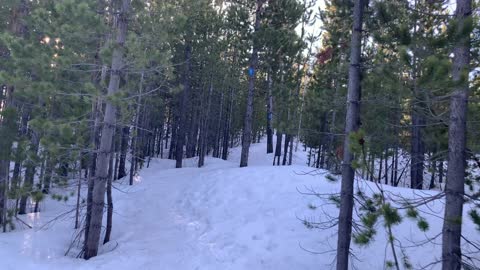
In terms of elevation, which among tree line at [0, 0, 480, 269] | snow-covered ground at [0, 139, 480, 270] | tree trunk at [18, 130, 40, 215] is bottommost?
snow-covered ground at [0, 139, 480, 270]

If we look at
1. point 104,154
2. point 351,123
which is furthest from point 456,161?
point 104,154

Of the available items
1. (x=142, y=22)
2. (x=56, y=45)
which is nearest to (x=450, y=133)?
(x=142, y=22)

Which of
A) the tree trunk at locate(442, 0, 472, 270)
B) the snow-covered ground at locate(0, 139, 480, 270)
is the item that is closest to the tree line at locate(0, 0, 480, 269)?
the tree trunk at locate(442, 0, 472, 270)

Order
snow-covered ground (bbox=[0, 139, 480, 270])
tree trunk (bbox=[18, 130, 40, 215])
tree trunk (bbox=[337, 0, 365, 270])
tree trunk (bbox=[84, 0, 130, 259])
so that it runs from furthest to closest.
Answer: tree trunk (bbox=[18, 130, 40, 215]), tree trunk (bbox=[84, 0, 130, 259]), snow-covered ground (bbox=[0, 139, 480, 270]), tree trunk (bbox=[337, 0, 365, 270])

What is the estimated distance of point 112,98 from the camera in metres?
7.91

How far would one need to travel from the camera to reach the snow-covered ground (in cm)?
817

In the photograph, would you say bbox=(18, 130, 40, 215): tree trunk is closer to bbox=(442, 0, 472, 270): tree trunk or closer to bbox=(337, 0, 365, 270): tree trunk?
bbox=(337, 0, 365, 270): tree trunk

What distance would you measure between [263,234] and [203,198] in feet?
13.0

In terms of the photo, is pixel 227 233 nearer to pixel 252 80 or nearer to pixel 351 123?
pixel 351 123

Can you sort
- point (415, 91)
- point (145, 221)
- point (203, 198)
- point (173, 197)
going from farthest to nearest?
1. point (173, 197)
2. point (203, 198)
3. point (145, 221)
4. point (415, 91)

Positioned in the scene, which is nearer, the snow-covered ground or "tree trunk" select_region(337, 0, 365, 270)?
"tree trunk" select_region(337, 0, 365, 270)

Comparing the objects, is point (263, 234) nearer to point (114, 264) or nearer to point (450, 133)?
point (114, 264)

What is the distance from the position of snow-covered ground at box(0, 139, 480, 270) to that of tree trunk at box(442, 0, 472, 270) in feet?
4.18

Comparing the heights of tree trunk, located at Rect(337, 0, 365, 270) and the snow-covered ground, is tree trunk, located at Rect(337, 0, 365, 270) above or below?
above
